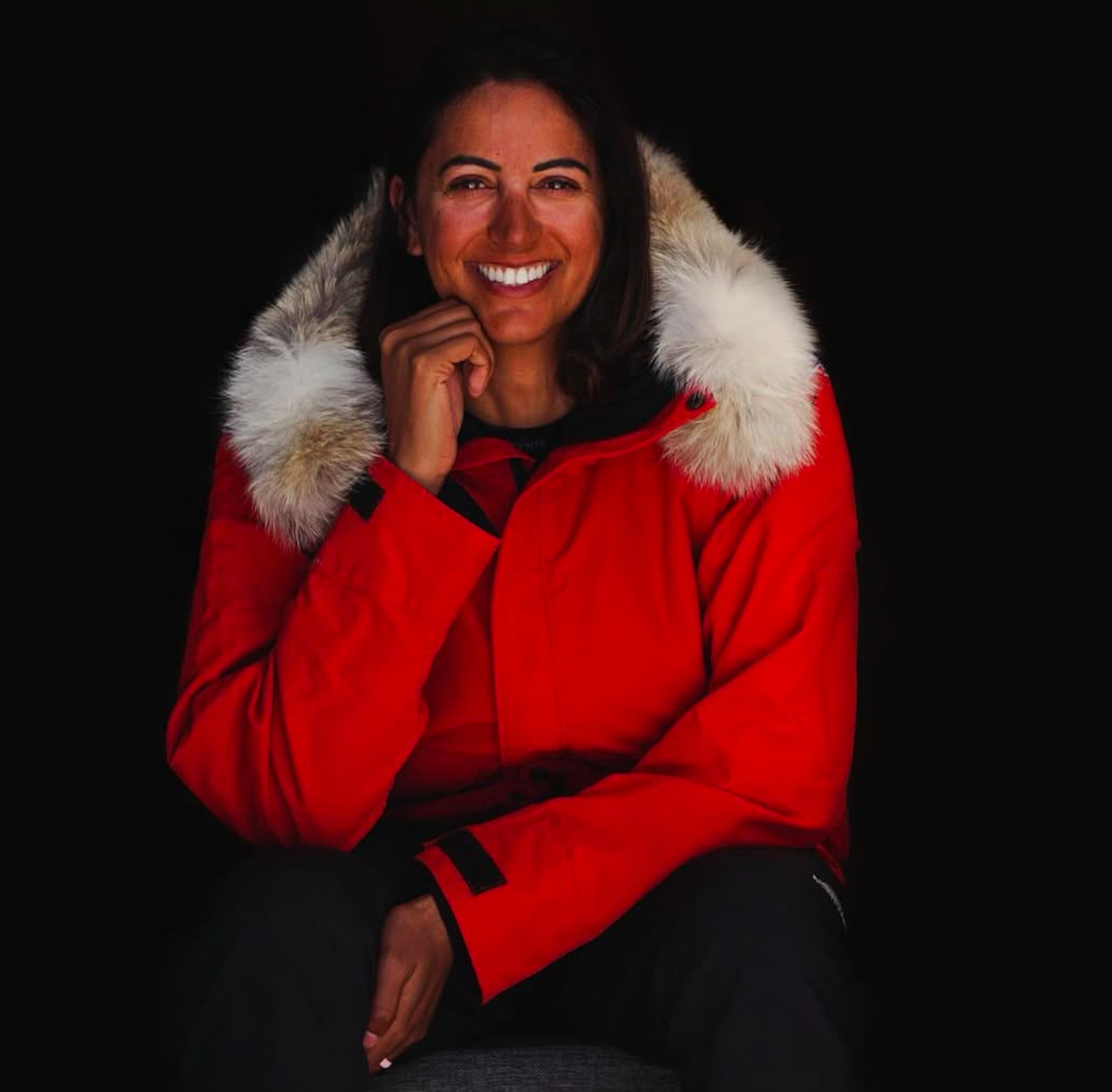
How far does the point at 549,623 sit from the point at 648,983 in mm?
424

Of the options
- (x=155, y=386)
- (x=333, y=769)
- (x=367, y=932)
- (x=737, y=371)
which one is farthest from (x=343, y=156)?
(x=367, y=932)

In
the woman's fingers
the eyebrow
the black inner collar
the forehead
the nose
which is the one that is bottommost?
the woman's fingers

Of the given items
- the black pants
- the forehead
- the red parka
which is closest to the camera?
the black pants

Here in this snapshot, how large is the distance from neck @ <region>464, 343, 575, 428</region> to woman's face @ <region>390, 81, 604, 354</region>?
0.21ft

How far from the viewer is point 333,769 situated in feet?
5.39

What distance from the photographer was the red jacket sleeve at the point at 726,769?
156cm

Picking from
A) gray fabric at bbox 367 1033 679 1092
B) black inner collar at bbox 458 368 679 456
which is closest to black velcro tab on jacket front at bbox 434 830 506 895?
gray fabric at bbox 367 1033 679 1092

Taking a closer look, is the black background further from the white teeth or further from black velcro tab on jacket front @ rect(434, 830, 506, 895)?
black velcro tab on jacket front @ rect(434, 830, 506, 895)

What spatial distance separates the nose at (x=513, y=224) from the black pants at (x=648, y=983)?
0.72 m

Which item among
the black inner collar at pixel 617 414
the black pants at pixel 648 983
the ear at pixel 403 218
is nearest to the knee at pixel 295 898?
the black pants at pixel 648 983

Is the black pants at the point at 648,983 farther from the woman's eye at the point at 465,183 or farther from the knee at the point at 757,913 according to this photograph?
the woman's eye at the point at 465,183

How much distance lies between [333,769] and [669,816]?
0.35 meters

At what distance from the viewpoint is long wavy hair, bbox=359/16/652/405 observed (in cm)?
184

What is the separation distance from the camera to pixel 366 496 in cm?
170
